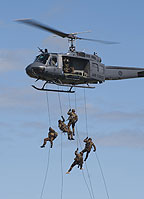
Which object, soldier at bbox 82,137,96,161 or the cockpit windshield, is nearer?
the cockpit windshield

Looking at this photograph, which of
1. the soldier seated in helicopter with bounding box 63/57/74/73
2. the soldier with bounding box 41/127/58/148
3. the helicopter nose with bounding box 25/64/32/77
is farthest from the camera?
the soldier with bounding box 41/127/58/148

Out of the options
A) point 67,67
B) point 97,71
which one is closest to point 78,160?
point 97,71

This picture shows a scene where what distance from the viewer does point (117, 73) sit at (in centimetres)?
4781

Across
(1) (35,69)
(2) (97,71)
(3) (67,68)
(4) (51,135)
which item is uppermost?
(2) (97,71)

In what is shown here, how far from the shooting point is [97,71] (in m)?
44.8

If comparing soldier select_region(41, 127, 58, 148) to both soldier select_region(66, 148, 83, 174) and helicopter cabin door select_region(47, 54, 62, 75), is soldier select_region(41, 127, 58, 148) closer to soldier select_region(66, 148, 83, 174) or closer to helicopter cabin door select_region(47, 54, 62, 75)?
soldier select_region(66, 148, 83, 174)

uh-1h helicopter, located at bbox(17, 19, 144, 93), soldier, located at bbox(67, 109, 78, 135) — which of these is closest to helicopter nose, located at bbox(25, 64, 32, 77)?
uh-1h helicopter, located at bbox(17, 19, 144, 93)

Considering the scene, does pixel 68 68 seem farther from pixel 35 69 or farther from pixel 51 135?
pixel 51 135

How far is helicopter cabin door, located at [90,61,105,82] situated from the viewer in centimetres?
4425

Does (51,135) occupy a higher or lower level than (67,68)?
lower

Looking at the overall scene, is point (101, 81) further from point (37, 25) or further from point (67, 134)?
point (37, 25)

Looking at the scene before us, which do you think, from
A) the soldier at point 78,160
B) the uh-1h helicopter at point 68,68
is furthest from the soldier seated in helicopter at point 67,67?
the soldier at point 78,160

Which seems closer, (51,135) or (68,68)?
(68,68)

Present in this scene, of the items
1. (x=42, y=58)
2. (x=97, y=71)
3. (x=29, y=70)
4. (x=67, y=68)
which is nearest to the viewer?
(x=29, y=70)
